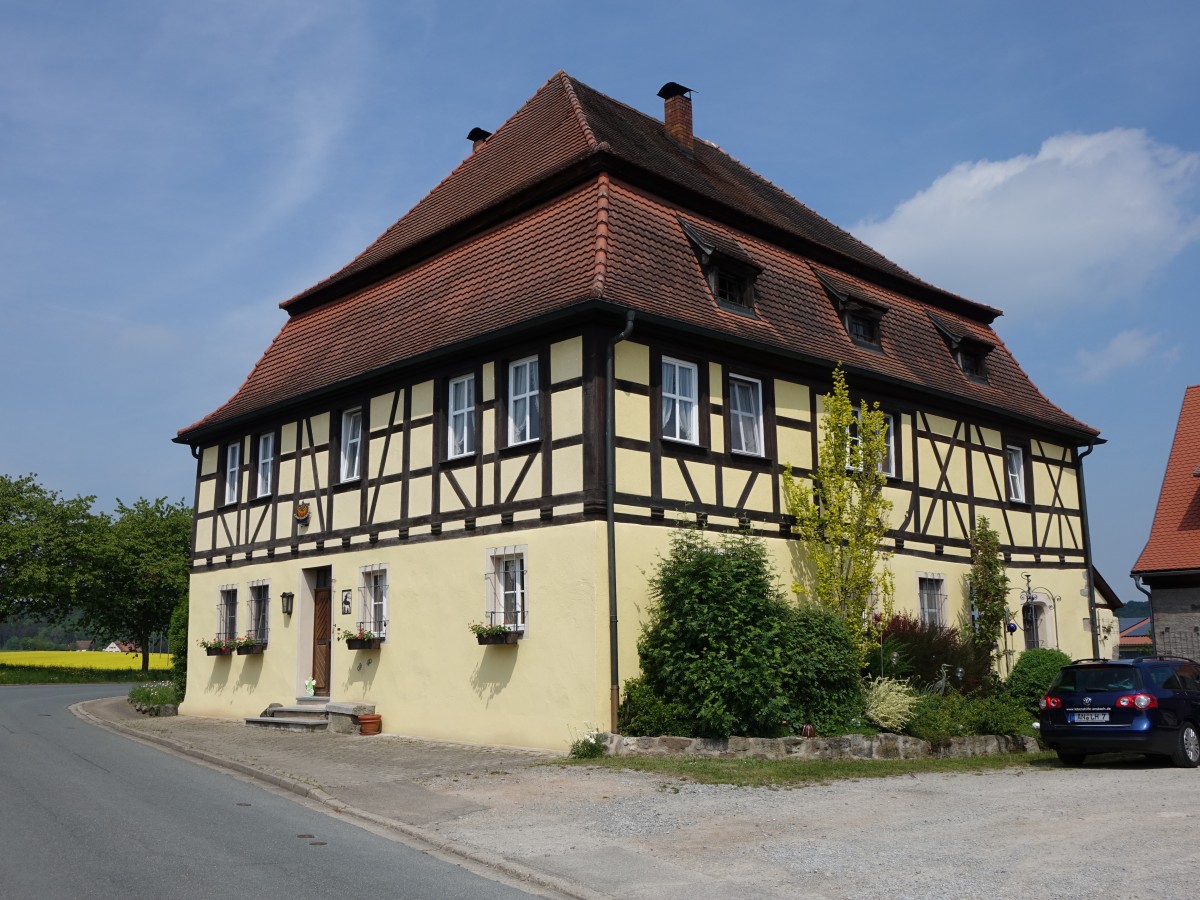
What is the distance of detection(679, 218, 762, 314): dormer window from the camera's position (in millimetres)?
17953

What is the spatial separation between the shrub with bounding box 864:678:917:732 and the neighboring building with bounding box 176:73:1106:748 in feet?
10.1

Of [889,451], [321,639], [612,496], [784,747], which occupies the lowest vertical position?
[784,747]

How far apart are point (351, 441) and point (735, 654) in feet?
30.3

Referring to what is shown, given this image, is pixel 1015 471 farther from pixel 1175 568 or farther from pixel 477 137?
pixel 477 137

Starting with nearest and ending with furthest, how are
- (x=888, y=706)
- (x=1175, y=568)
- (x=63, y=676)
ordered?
(x=888, y=706)
(x=1175, y=568)
(x=63, y=676)

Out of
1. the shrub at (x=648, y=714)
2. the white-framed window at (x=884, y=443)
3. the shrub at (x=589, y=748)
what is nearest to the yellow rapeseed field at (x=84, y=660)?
the white-framed window at (x=884, y=443)

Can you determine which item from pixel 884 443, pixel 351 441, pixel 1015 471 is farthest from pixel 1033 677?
pixel 351 441

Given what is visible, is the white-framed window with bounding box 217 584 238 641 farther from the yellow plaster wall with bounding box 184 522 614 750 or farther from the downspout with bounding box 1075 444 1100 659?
the downspout with bounding box 1075 444 1100 659

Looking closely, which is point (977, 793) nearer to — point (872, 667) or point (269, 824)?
point (872, 667)

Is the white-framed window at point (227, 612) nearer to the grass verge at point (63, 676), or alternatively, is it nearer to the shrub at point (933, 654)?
the shrub at point (933, 654)

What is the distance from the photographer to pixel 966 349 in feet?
79.2

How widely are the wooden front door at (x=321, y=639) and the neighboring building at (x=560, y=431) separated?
3.1 inches

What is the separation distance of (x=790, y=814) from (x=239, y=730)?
1242 cm

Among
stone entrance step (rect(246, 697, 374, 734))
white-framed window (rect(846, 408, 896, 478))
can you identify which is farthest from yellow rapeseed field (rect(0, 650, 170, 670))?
white-framed window (rect(846, 408, 896, 478))
